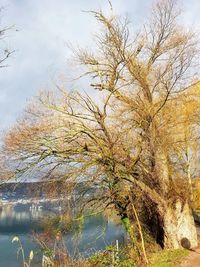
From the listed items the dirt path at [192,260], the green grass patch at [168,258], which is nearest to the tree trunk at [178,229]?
the green grass patch at [168,258]

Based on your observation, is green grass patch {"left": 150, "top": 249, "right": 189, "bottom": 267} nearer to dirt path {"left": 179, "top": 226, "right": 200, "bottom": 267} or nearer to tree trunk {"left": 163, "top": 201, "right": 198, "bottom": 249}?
dirt path {"left": 179, "top": 226, "right": 200, "bottom": 267}

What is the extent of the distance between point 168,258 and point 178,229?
10.5 feet

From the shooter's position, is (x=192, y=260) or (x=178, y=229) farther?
(x=178, y=229)

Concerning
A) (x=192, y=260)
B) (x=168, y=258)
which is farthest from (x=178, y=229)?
(x=192, y=260)

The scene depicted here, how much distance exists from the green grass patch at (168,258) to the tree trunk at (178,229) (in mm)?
1111

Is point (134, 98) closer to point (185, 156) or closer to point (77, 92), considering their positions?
point (77, 92)

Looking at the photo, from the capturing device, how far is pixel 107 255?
49.3 feet

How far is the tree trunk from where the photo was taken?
17125 mm

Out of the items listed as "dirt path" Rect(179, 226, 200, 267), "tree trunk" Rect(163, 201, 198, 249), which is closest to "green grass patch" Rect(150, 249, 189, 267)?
"dirt path" Rect(179, 226, 200, 267)

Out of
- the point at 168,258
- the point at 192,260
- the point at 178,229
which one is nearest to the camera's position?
the point at 192,260

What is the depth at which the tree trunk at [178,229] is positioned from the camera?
17.1m

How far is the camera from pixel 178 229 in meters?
17.4

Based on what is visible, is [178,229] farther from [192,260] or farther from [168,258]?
[192,260]

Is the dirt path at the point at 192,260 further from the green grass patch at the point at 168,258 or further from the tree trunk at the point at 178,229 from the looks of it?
the tree trunk at the point at 178,229
